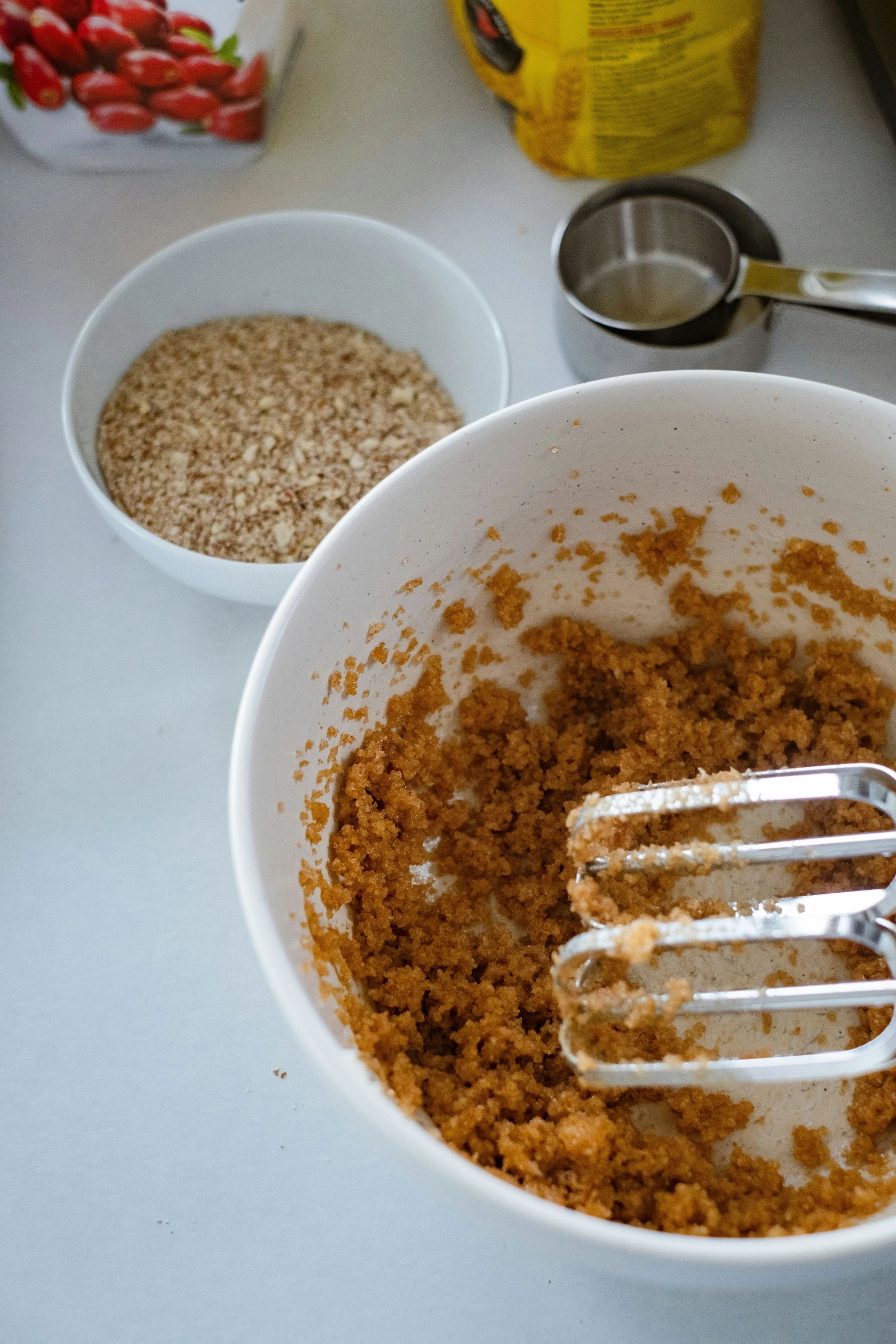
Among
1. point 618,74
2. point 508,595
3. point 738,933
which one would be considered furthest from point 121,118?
point 738,933

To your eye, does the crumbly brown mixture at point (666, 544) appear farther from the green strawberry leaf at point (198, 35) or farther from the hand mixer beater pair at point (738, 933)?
the green strawberry leaf at point (198, 35)

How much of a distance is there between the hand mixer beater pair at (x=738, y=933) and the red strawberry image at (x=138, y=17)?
680 mm

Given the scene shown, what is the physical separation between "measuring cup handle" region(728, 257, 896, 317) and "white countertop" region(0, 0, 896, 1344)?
0.35 feet

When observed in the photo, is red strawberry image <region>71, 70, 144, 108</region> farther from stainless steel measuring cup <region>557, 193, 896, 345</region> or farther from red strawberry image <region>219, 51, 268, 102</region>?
stainless steel measuring cup <region>557, 193, 896, 345</region>

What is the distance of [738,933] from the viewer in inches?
22.2

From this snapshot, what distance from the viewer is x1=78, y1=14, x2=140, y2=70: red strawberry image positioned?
84 centimetres

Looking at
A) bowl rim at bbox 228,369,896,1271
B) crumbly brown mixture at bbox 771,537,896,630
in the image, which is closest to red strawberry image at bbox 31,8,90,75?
bowl rim at bbox 228,369,896,1271

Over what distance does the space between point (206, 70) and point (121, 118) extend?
3.8 inches

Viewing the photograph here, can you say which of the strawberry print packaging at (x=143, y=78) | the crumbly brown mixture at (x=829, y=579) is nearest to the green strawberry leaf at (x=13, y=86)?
the strawberry print packaging at (x=143, y=78)

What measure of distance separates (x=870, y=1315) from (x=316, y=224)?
884 mm

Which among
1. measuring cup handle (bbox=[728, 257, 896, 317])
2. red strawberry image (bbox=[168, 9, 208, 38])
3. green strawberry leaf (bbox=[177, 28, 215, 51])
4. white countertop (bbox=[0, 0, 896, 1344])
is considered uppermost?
red strawberry image (bbox=[168, 9, 208, 38])

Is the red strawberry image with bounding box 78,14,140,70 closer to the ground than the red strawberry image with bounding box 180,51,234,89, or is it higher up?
higher up

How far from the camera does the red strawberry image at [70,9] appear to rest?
83 cm

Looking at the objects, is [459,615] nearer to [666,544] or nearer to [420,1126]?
[666,544]
